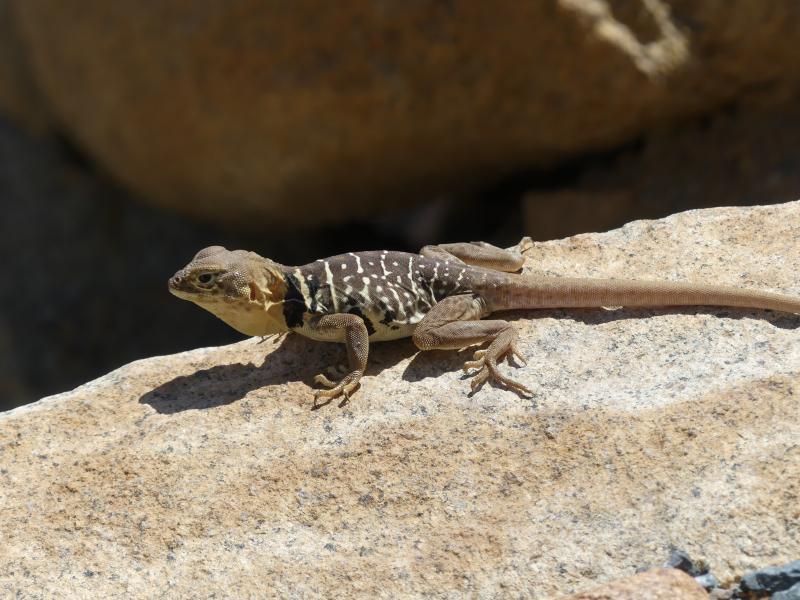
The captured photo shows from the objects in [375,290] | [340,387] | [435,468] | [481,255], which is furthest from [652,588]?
[481,255]

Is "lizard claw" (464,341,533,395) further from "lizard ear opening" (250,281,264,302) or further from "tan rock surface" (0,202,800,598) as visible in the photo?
"lizard ear opening" (250,281,264,302)

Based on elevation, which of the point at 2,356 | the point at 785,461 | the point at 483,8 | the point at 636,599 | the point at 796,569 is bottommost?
the point at 2,356

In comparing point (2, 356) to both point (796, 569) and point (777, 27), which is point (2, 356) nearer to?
point (777, 27)

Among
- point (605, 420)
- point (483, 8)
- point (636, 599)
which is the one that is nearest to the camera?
point (636, 599)

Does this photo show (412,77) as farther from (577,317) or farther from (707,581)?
(707,581)

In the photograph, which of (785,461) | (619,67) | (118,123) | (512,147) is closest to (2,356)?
(118,123)
